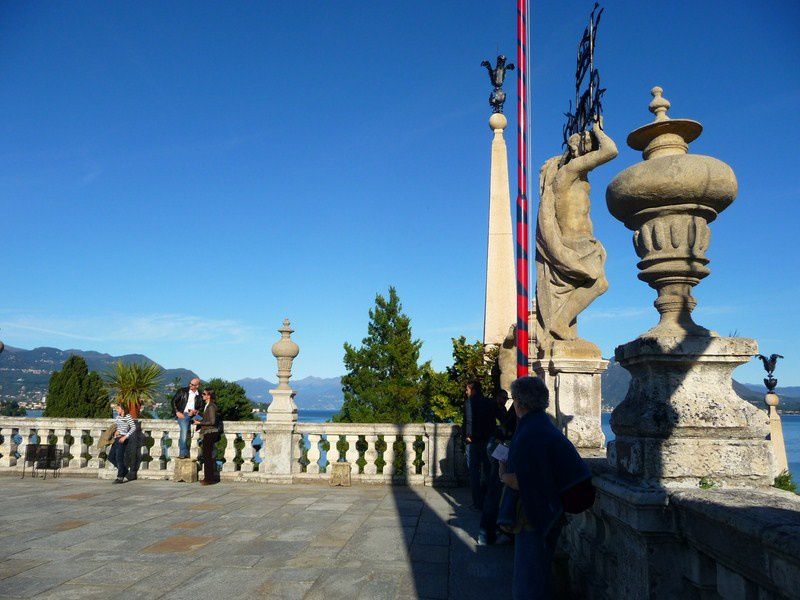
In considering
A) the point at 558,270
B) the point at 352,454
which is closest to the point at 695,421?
Answer: the point at 558,270

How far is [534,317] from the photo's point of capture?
7.77 metres

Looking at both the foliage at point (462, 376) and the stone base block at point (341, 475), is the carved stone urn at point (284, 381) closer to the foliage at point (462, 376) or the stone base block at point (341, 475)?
the stone base block at point (341, 475)

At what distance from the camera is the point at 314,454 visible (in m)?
10.8

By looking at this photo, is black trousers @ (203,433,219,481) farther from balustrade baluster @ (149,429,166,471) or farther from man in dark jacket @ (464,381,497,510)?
man in dark jacket @ (464,381,497,510)

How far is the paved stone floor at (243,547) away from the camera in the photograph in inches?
177

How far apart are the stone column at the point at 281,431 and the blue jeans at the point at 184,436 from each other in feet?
4.88

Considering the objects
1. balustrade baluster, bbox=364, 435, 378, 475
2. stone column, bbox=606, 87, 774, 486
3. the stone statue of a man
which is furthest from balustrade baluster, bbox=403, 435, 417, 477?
stone column, bbox=606, 87, 774, 486

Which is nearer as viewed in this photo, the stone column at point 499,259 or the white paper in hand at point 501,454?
the white paper in hand at point 501,454

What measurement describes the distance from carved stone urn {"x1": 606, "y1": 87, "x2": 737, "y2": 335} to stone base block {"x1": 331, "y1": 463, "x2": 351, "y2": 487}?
7794 mm

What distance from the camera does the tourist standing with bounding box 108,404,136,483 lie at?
33.8 ft

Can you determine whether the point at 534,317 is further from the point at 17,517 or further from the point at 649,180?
the point at 17,517

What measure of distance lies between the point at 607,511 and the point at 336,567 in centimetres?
283

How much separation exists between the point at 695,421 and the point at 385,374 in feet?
76.4

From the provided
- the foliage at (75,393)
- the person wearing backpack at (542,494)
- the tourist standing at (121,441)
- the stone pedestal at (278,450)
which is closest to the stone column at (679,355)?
the person wearing backpack at (542,494)
